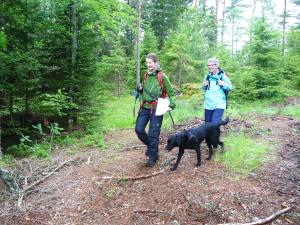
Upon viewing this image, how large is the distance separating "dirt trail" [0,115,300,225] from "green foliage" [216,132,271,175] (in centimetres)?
18

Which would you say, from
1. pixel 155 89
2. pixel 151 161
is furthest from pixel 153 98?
pixel 151 161

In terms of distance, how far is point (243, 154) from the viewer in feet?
21.3

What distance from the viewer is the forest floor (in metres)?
4.68

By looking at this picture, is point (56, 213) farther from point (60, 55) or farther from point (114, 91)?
point (114, 91)

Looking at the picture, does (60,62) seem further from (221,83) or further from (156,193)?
(156,193)

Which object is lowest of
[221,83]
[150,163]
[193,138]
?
[150,163]

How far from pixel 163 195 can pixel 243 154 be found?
2259 millimetres

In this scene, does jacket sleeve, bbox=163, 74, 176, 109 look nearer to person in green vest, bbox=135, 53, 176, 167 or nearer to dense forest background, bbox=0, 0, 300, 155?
person in green vest, bbox=135, 53, 176, 167

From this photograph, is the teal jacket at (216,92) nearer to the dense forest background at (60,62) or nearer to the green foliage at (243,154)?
the green foliage at (243,154)

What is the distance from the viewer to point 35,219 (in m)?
4.94

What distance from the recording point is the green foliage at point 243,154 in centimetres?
599

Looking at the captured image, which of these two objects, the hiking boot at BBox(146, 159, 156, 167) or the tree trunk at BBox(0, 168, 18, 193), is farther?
the hiking boot at BBox(146, 159, 156, 167)

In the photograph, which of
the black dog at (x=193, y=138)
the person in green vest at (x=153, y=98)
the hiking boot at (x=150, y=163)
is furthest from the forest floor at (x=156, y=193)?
the person in green vest at (x=153, y=98)

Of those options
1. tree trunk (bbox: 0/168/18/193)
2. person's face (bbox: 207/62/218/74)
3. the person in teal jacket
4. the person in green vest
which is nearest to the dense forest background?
tree trunk (bbox: 0/168/18/193)
